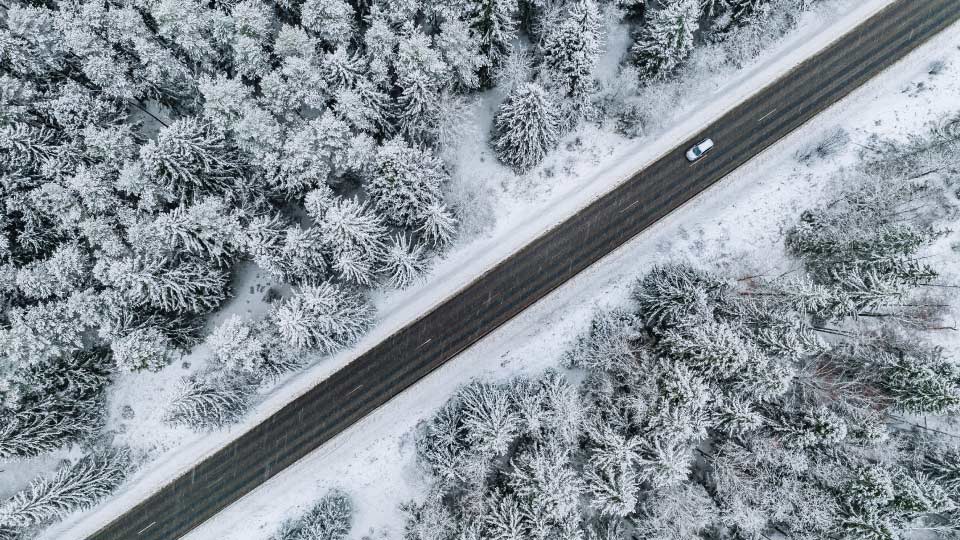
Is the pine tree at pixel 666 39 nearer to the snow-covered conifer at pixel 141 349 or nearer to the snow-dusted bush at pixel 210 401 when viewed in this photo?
the snow-dusted bush at pixel 210 401

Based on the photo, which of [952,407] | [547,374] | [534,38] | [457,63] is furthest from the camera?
[534,38]

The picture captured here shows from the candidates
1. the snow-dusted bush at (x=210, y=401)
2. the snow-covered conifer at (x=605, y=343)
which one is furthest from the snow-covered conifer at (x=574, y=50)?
the snow-dusted bush at (x=210, y=401)

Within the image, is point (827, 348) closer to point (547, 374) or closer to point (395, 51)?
point (547, 374)

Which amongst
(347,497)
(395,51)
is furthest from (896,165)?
(347,497)

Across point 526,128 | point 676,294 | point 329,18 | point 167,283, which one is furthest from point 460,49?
point 167,283

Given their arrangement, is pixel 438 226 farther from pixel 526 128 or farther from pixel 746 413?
pixel 746 413

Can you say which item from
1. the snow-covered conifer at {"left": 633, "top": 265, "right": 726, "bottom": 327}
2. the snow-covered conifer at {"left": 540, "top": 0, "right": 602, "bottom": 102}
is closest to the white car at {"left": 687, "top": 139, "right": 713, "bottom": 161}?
the snow-covered conifer at {"left": 633, "top": 265, "right": 726, "bottom": 327}
